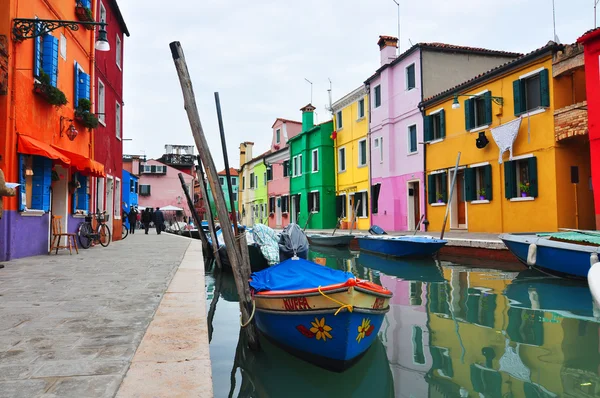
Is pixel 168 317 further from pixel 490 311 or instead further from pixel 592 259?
pixel 592 259

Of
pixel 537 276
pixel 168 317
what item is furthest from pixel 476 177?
pixel 168 317

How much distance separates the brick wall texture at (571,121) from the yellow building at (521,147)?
1.1 inches

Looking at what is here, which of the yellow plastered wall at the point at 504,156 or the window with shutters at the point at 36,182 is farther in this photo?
the yellow plastered wall at the point at 504,156

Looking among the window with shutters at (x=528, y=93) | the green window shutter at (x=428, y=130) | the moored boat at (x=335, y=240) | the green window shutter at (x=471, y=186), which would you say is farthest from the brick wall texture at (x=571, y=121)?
the moored boat at (x=335, y=240)

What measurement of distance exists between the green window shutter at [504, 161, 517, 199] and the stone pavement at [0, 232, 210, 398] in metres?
11.8

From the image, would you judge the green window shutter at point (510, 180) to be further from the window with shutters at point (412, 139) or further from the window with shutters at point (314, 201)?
the window with shutters at point (314, 201)

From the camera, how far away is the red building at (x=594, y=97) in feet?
40.7

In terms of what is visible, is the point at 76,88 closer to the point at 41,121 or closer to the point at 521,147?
the point at 41,121

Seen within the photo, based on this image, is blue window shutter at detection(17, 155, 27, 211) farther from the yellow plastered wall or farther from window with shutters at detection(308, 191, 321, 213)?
window with shutters at detection(308, 191, 321, 213)

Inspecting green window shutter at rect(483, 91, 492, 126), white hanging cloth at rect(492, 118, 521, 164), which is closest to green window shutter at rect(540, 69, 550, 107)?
white hanging cloth at rect(492, 118, 521, 164)

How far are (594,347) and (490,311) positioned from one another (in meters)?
1.95

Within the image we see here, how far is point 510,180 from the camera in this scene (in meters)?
15.5

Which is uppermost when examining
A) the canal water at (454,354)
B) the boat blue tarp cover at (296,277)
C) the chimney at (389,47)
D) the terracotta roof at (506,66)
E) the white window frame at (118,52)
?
the chimney at (389,47)

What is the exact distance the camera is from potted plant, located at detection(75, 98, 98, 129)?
11867mm
